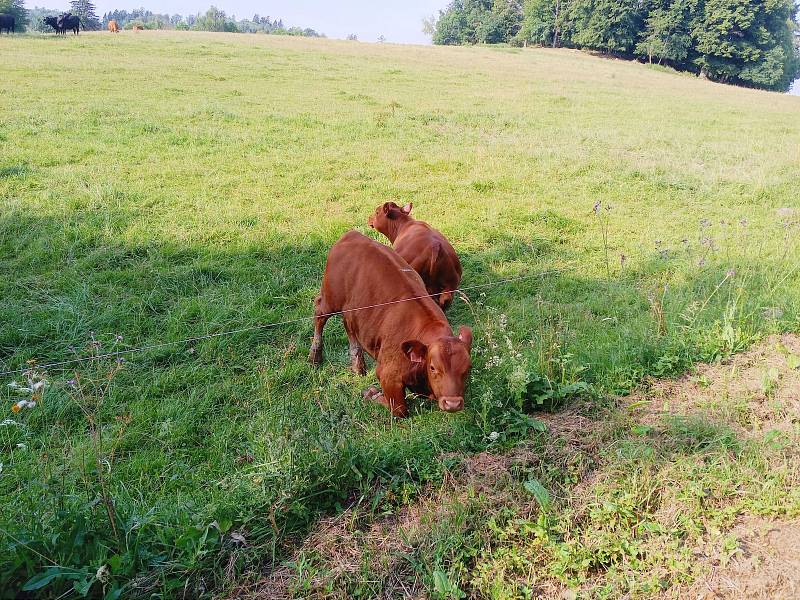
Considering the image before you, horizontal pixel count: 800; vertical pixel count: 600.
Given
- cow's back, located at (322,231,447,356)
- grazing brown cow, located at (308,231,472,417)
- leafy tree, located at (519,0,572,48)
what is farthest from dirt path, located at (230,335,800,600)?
leafy tree, located at (519,0,572,48)

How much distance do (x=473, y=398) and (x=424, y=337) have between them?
25.6 inches

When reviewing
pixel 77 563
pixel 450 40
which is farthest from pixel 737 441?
pixel 450 40

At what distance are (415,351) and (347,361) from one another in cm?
147

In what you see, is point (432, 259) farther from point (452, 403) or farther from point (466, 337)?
point (452, 403)

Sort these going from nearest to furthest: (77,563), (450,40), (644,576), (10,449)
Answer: (77,563) → (644,576) → (10,449) → (450,40)

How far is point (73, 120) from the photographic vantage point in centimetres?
1388

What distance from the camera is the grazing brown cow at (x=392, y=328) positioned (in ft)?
14.2

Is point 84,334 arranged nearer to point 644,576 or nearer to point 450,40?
point 644,576

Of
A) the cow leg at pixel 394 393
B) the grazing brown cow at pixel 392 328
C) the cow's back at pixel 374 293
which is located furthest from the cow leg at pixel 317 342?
the cow leg at pixel 394 393

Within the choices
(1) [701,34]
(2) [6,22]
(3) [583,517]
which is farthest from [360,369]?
(1) [701,34]

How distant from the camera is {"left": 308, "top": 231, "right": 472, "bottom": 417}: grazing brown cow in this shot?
14.2 ft

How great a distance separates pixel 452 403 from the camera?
13.7 feet

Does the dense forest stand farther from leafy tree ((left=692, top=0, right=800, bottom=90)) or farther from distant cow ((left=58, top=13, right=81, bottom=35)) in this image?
→ distant cow ((left=58, top=13, right=81, bottom=35))

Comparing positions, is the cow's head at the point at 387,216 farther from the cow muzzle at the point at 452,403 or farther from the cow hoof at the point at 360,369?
the cow muzzle at the point at 452,403
